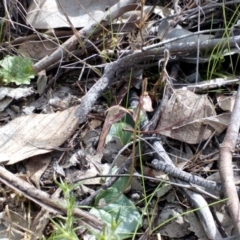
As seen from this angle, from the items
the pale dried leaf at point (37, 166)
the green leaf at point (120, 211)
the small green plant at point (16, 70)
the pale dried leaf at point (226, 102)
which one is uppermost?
the small green plant at point (16, 70)

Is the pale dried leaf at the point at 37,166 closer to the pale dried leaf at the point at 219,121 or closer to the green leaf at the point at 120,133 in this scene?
the green leaf at the point at 120,133

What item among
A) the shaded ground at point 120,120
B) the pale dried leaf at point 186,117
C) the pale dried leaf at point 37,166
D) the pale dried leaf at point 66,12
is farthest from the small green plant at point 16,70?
the pale dried leaf at point 186,117

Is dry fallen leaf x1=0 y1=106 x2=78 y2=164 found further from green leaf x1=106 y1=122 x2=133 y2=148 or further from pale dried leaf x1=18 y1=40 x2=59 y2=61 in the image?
pale dried leaf x1=18 y1=40 x2=59 y2=61

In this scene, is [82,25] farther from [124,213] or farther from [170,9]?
[124,213]

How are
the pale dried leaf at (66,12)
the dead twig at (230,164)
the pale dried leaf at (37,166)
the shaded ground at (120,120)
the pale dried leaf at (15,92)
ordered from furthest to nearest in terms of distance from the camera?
the pale dried leaf at (66,12)
the pale dried leaf at (15,92)
the pale dried leaf at (37,166)
the shaded ground at (120,120)
the dead twig at (230,164)

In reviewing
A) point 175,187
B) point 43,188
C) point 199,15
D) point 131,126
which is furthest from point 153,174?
point 199,15

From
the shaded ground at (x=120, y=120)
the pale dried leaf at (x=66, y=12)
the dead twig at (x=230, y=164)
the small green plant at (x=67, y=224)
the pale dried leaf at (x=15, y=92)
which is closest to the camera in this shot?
the small green plant at (x=67, y=224)

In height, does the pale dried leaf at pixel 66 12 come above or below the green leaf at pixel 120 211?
above
